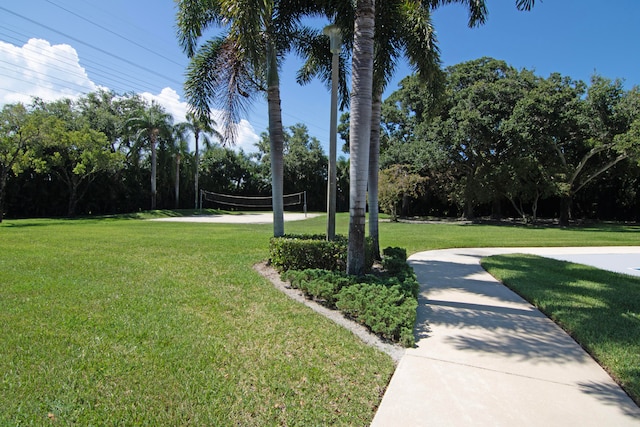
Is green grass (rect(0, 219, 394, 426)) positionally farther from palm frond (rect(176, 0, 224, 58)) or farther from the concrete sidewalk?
palm frond (rect(176, 0, 224, 58))

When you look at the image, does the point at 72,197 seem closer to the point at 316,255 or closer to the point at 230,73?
the point at 230,73

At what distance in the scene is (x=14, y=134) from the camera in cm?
1862

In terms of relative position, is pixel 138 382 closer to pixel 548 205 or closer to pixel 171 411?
pixel 171 411

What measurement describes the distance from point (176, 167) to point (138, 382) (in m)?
31.6

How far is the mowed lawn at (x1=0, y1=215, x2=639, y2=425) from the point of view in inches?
94.7

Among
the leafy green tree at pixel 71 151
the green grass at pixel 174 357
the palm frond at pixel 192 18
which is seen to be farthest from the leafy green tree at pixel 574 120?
the leafy green tree at pixel 71 151

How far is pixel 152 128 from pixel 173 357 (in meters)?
29.5

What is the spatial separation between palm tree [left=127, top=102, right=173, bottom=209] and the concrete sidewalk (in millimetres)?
29132

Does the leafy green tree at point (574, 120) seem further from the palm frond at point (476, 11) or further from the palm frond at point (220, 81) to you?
the palm frond at point (220, 81)

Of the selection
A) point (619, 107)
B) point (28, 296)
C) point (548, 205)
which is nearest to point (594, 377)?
point (28, 296)

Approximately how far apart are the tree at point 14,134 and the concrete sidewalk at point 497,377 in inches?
855

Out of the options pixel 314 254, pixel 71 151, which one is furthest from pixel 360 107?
pixel 71 151

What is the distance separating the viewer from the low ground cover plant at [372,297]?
3.78 m

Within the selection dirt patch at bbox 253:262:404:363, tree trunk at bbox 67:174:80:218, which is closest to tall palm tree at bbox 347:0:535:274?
dirt patch at bbox 253:262:404:363
